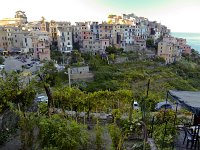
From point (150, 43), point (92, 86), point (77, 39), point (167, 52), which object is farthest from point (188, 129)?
point (150, 43)

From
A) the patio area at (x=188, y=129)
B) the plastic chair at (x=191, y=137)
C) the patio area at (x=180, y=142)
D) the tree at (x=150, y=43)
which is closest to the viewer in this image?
the patio area at (x=188, y=129)

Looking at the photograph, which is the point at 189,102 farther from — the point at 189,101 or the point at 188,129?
the point at 188,129

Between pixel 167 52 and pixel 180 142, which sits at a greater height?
pixel 180 142

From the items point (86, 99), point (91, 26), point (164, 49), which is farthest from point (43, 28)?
point (86, 99)

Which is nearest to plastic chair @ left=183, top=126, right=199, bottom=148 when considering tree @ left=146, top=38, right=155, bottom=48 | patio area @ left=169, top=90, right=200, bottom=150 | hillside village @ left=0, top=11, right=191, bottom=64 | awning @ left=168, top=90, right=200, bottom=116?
patio area @ left=169, top=90, right=200, bottom=150

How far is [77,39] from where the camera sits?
165 feet

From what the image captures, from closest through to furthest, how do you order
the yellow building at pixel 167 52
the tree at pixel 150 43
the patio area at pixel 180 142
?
the patio area at pixel 180 142 → the yellow building at pixel 167 52 → the tree at pixel 150 43

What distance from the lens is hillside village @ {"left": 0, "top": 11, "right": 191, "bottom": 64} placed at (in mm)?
44031

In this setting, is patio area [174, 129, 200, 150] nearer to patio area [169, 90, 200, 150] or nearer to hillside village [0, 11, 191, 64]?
patio area [169, 90, 200, 150]

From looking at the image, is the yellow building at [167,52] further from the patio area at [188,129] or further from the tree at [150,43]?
the patio area at [188,129]

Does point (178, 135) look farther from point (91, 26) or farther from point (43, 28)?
point (43, 28)

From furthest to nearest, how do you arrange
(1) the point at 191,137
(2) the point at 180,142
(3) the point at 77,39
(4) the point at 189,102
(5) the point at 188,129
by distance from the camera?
(3) the point at 77,39, (2) the point at 180,142, (5) the point at 188,129, (1) the point at 191,137, (4) the point at 189,102

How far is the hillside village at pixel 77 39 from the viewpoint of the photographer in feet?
144

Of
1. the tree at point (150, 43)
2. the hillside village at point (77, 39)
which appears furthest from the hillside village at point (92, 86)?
the hillside village at point (77, 39)
